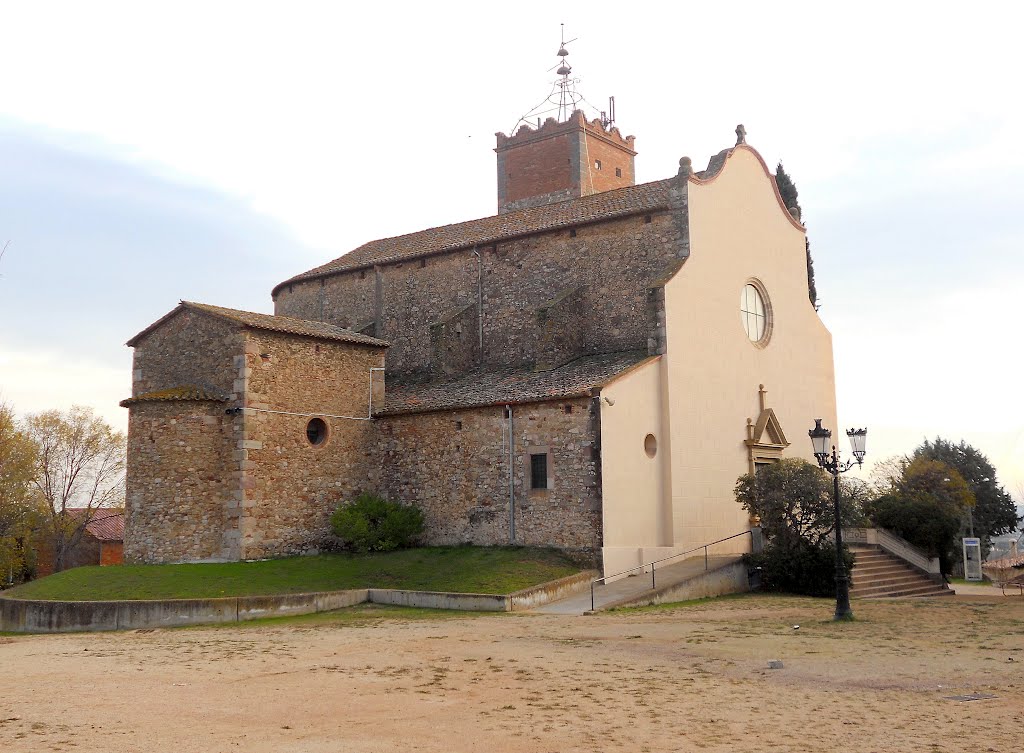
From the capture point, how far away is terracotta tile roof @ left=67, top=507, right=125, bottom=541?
159ft

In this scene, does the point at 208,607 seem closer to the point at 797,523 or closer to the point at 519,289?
the point at 519,289

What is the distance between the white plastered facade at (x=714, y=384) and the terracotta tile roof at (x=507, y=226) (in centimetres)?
186

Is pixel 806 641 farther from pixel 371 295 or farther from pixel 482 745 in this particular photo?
pixel 371 295

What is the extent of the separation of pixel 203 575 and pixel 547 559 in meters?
8.13

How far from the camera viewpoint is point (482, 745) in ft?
27.3

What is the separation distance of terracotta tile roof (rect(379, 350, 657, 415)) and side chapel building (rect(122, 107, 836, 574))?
0.10 m

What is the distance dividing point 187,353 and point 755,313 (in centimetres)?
1736

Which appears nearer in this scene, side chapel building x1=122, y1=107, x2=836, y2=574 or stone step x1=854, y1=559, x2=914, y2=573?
side chapel building x1=122, y1=107, x2=836, y2=574

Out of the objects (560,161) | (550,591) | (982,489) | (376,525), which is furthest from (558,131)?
(982,489)

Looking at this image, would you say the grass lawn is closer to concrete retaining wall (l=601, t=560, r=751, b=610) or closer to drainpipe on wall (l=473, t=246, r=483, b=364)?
concrete retaining wall (l=601, t=560, r=751, b=610)

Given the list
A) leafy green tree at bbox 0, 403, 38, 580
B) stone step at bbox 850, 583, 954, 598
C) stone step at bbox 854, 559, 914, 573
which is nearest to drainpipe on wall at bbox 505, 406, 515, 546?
stone step at bbox 850, 583, 954, 598

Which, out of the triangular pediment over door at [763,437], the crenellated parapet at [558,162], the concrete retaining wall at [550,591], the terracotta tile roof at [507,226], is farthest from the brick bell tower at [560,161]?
the concrete retaining wall at [550,591]

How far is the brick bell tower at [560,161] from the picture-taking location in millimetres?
39344

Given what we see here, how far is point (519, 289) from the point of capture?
1157 inches
